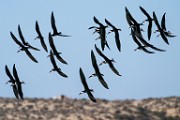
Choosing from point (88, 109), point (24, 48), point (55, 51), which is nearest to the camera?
point (55, 51)

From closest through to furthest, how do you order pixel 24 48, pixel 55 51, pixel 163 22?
pixel 55 51 → pixel 24 48 → pixel 163 22

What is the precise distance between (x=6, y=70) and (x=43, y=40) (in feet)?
3.16

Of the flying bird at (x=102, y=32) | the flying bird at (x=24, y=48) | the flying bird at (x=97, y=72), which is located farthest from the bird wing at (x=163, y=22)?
the flying bird at (x=24, y=48)

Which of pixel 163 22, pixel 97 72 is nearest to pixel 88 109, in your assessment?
pixel 163 22

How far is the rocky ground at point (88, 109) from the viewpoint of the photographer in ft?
263

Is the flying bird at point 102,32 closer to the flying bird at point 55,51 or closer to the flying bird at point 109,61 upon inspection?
the flying bird at point 109,61

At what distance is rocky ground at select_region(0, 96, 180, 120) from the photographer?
80188mm

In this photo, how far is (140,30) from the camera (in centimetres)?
1044

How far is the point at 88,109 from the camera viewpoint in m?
88.0

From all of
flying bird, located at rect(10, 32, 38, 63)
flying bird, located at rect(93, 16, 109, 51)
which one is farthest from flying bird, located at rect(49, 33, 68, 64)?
flying bird, located at rect(93, 16, 109, 51)

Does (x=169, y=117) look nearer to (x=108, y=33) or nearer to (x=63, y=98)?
(x=63, y=98)

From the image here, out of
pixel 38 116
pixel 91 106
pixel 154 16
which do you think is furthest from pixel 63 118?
pixel 154 16

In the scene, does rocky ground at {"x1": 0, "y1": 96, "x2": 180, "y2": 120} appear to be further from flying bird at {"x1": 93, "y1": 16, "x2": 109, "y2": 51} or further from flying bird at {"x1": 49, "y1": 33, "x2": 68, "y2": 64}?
flying bird at {"x1": 49, "y1": 33, "x2": 68, "y2": 64}

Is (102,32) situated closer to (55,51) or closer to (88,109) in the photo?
(55,51)
